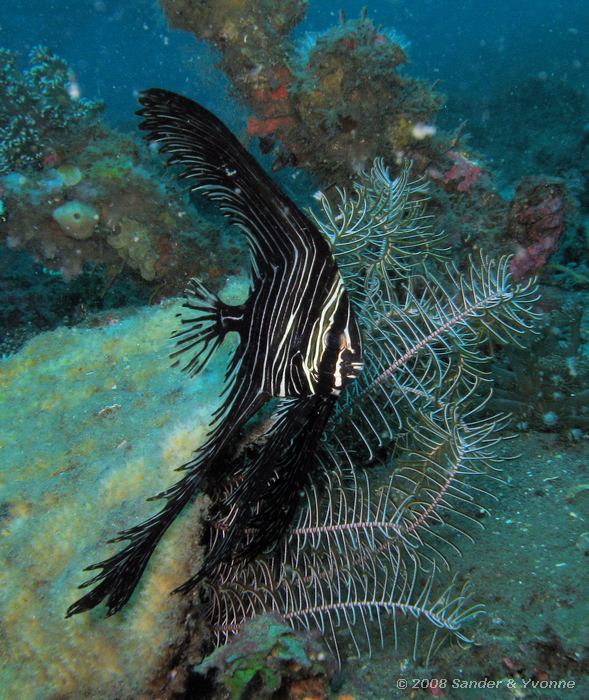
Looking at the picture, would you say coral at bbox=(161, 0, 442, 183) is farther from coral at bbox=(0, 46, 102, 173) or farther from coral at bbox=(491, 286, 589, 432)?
coral at bbox=(491, 286, 589, 432)

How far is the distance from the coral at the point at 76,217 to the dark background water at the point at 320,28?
2360 mm

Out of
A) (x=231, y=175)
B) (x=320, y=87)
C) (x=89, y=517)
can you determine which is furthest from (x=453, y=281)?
(x=320, y=87)

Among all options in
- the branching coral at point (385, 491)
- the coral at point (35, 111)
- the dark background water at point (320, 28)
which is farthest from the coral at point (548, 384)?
the coral at point (35, 111)

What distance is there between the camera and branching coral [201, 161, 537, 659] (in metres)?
2.41

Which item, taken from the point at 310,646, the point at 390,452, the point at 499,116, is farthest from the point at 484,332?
the point at 499,116

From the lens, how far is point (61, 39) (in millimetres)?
53469

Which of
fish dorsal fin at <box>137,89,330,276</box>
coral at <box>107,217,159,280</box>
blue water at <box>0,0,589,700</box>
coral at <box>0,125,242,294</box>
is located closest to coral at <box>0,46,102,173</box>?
blue water at <box>0,0,589,700</box>

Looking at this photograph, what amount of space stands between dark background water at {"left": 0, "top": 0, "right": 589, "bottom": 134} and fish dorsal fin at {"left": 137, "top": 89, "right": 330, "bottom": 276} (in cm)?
487

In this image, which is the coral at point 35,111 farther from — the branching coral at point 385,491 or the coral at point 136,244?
the branching coral at point 385,491

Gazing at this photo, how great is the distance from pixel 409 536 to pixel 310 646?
76cm

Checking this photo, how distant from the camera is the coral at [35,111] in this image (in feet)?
21.1

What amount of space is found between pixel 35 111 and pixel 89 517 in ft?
22.5

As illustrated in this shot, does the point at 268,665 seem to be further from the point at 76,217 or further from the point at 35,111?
the point at 35,111

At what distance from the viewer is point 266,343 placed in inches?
80.0
